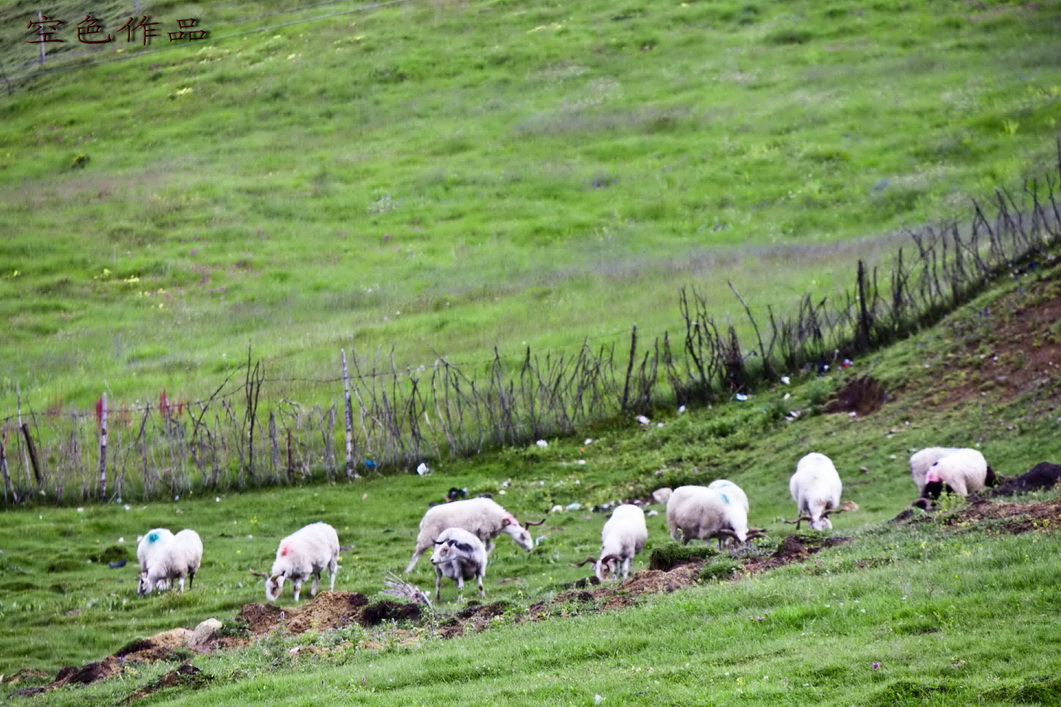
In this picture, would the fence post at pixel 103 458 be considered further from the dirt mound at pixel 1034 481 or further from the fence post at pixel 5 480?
the dirt mound at pixel 1034 481

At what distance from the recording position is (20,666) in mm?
13914

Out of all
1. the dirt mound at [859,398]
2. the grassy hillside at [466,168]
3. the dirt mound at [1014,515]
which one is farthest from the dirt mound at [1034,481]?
the grassy hillside at [466,168]

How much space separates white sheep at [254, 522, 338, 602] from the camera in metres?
16.0

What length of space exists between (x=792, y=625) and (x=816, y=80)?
45.1 m

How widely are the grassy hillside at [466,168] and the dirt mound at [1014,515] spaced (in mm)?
18030

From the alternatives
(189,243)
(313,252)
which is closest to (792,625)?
(313,252)

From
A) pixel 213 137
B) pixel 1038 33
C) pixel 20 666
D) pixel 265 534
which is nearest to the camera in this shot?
pixel 20 666

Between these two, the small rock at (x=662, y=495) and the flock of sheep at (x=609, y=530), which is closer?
the flock of sheep at (x=609, y=530)

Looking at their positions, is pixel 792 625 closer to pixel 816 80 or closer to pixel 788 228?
pixel 788 228

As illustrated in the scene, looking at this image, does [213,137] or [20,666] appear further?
[213,137]

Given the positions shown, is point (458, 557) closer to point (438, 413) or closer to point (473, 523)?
point (473, 523)

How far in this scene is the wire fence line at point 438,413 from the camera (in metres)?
24.0

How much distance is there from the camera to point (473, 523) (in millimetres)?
16938

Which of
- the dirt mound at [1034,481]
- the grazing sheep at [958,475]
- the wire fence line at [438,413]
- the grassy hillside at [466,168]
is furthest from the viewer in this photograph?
the grassy hillside at [466,168]
